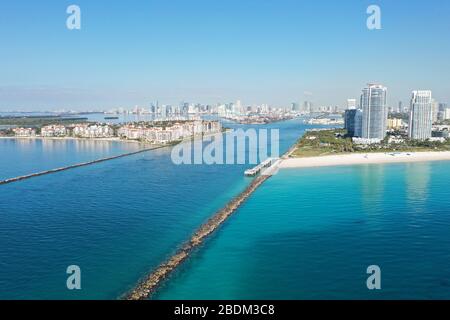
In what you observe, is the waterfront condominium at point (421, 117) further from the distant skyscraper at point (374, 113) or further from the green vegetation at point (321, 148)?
the green vegetation at point (321, 148)

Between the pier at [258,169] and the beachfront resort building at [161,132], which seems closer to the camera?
the pier at [258,169]

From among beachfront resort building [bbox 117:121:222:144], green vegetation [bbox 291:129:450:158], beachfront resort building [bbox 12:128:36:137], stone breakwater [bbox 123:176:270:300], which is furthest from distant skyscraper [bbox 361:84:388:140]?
beachfront resort building [bbox 12:128:36:137]

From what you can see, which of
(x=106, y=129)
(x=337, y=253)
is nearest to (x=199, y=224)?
(x=337, y=253)

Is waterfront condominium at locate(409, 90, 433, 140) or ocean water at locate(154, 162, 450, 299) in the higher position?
waterfront condominium at locate(409, 90, 433, 140)

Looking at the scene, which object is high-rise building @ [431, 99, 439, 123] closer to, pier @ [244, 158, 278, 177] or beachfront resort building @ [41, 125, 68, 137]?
pier @ [244, 158, 278, 177]

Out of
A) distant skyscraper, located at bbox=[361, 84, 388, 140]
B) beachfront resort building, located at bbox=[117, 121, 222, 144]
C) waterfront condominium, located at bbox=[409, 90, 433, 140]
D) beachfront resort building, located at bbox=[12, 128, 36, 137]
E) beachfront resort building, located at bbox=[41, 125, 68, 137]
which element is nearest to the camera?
distant skyscraper, located at bbox=[361, 84, 388, 140]

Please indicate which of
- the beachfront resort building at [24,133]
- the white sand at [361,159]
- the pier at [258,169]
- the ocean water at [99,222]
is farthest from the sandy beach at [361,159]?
the beachfront resort building at [24,133]

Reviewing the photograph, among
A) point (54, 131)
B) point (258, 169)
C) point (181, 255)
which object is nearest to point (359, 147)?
point (258, 169)
